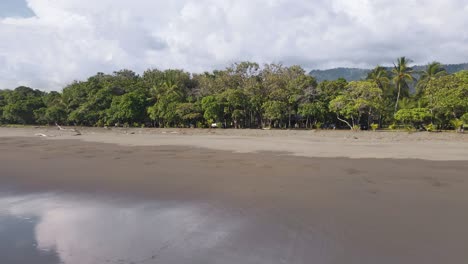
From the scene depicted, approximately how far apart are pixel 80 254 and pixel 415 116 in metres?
35.9

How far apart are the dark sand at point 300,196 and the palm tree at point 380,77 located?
2997 cm

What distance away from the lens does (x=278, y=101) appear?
43.1 meters

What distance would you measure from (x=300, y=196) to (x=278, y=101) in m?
34.3

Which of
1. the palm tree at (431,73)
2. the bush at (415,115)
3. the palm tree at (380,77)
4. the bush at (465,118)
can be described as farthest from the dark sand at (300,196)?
the palm tree at (431,73)

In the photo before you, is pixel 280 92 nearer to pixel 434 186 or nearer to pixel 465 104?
pixel 465 104

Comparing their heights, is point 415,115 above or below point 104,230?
above

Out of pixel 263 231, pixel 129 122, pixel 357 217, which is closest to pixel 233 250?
pixel 263 231

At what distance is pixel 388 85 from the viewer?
4356 centimetres

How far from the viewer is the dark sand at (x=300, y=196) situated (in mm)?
5969

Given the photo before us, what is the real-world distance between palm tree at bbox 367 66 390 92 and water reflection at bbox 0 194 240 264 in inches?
1591

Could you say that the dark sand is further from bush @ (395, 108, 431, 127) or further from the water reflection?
bush @ (395, 108, 431, 127)

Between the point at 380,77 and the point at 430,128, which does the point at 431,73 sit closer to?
the point at 380,77

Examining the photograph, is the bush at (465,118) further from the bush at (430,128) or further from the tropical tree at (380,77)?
the tropical tree at (380,77)

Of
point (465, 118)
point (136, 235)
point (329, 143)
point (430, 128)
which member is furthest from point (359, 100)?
point (136, 235)
